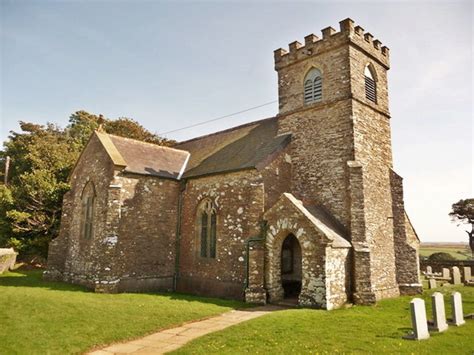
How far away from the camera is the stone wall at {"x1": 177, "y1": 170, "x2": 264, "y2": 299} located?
1639 centimetres

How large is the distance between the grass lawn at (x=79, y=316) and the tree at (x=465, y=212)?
44.7m

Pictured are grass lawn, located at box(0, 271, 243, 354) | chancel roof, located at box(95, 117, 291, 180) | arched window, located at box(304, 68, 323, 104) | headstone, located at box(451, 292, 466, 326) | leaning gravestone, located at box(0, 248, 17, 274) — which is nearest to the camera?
grass lawn, located at box(0, 271, 243, 354)

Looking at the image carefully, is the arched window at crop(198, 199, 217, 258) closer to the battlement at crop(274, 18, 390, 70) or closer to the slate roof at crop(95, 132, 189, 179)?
the slate roof at crop(95, 132, 189, 179)

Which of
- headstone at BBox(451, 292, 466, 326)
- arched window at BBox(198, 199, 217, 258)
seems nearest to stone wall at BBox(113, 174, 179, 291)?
arched window at BBox(198, 199, 217, 258)

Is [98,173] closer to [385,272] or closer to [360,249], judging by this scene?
[360,249]

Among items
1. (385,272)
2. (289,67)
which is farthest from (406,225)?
(289,67)

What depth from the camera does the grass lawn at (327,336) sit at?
8531 millimetres

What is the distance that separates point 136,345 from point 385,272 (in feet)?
41.5

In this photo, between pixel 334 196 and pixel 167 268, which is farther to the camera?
pixel 167 268

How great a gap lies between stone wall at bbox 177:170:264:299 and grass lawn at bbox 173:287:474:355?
460 centimetres

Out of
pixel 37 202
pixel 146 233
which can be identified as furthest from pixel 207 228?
pixel 37 202

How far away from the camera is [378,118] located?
19297mm

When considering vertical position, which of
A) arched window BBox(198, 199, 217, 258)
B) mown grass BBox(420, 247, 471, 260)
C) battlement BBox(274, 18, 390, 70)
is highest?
battlement BBox(274, 18, 390, 70)

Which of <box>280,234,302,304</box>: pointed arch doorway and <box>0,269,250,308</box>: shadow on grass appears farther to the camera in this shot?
<box>280,234,302,304</box>: pointed arch doorway
